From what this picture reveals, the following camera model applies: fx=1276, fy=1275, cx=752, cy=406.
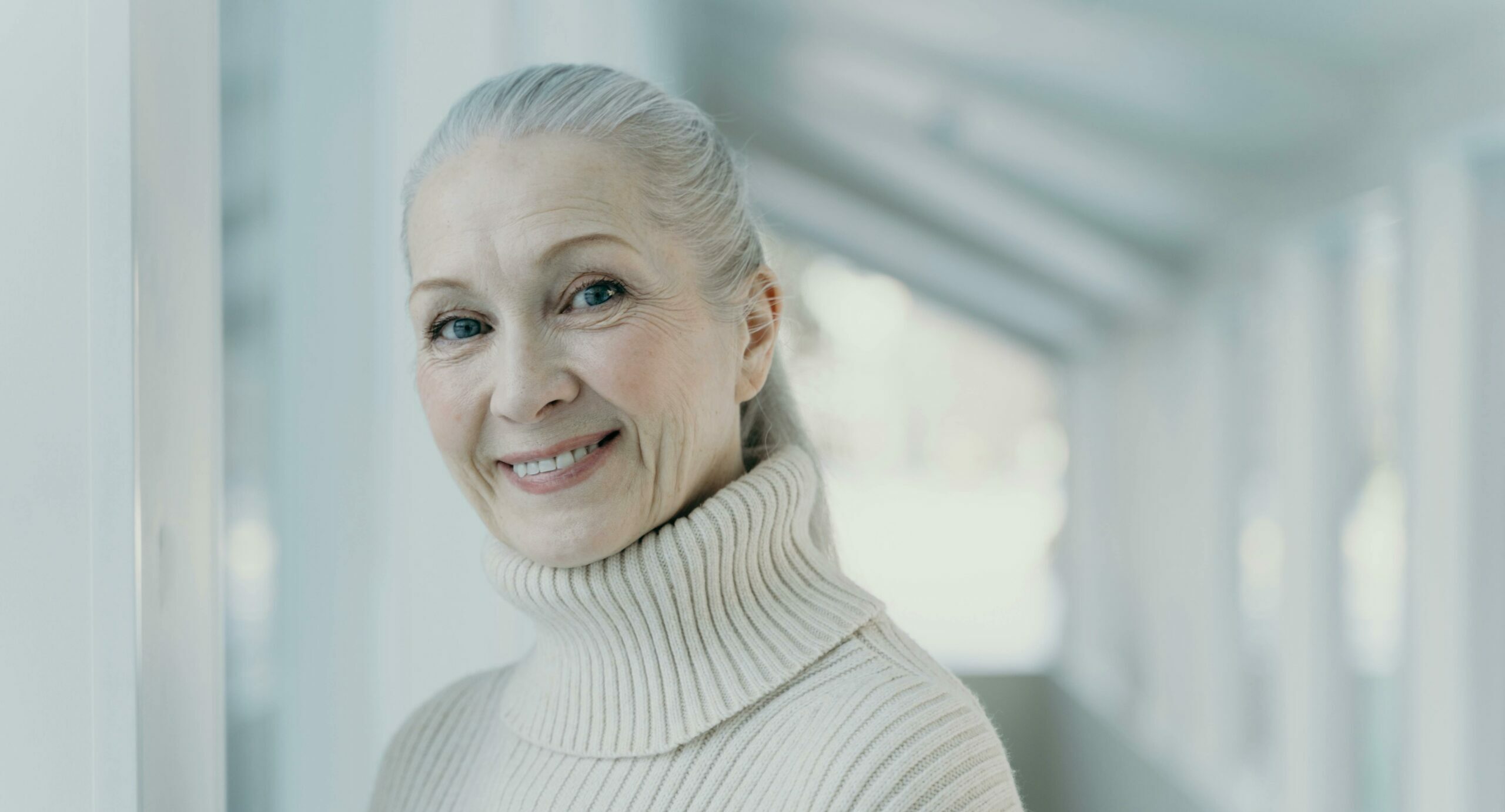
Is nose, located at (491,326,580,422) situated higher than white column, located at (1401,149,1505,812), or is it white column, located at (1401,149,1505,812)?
nose, located at (491,326,580,422)

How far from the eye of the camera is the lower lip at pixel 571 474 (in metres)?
0.87

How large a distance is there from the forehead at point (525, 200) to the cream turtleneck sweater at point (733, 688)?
23 cm

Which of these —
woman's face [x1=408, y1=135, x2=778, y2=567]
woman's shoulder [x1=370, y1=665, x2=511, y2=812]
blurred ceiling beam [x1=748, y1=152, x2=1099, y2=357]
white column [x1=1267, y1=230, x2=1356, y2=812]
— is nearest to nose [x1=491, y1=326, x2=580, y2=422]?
woman's face [x1=408, y1=135, x2=778, y2=567]

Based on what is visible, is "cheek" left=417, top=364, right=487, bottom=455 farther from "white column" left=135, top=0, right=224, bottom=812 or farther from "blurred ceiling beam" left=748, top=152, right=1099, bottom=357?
"blurred ceiling beam" left=748, top=152, right=1099, bottom=357

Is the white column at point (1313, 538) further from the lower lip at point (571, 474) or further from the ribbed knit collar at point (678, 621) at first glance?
the lower lip at point (571, 474)

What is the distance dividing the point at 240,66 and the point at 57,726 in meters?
0.67

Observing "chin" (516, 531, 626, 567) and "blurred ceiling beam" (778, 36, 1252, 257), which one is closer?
"chin" (516, 531, 626, 567)

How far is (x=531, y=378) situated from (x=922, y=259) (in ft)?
17.6

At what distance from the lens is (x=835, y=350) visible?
6.46 meters

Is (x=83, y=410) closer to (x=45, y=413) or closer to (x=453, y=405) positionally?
(x=45, y=413)

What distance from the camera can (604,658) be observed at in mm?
950

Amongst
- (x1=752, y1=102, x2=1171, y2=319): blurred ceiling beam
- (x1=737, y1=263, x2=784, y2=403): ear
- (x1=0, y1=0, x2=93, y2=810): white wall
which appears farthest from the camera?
(x1=752, y1=102, x2=1171, y2=319): blurred ceiling beam

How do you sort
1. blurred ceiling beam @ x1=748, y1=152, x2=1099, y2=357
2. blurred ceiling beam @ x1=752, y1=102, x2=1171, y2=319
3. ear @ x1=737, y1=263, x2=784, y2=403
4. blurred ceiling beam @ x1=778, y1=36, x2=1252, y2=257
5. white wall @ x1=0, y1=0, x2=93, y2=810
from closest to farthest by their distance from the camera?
white wall @ x1=0, y1=0, x2=93, y2=810 → ear @ x1=737, y1=263, x2=784, y2=403 → blurred ceiling beam @ x1=778, y1=36, x2=1252, y2=257 → blurred ceiling beam @ x1=752, y1=102, x2=1171, y2=319 → blurred ceiling beam @ x1=748, y1=152, x2=1099, y2=357

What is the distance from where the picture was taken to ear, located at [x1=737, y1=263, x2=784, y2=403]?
99cm
